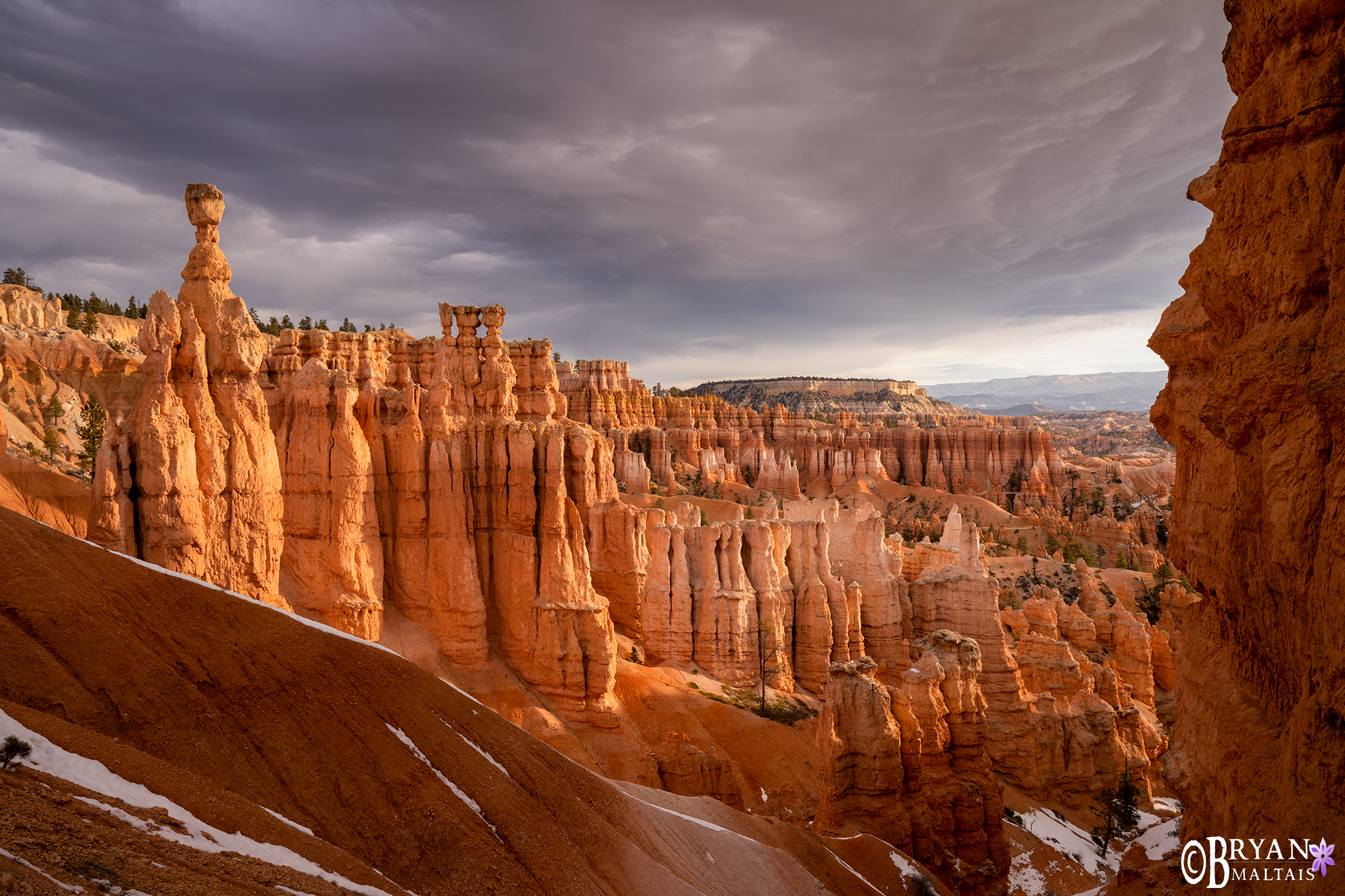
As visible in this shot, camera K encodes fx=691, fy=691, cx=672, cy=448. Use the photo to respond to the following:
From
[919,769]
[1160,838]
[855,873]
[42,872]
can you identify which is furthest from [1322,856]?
[919,769]

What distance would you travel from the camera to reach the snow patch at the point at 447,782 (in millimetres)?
11969

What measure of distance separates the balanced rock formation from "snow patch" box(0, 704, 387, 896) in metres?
9.56

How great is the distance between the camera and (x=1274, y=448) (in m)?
6.86

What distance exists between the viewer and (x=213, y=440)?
17.3m

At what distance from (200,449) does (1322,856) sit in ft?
68.3

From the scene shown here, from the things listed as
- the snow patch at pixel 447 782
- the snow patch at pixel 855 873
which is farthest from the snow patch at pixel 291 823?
the snow patch at pixel 855 873

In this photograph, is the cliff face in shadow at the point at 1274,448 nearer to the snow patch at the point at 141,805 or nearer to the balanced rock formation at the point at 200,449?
the snow patch at the point at 141,805

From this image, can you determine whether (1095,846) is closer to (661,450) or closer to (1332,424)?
(1332,424)

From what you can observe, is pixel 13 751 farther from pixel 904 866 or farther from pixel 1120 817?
pixel 1120 817

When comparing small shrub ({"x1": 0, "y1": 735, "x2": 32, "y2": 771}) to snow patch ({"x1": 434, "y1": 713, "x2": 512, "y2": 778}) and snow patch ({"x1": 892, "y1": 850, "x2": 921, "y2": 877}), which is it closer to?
snow patch ({"x1": 434, "y1": 713, "x2": 512, "y2": 778})

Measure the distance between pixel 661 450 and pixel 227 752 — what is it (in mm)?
88854

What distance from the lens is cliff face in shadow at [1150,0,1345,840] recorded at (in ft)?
20.3

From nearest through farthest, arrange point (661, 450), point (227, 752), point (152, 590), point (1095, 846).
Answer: point (227, 752) → point (152, 590) → point (1095, 846) → point (661, 450)

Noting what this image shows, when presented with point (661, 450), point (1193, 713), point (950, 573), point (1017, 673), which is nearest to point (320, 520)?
point (1193, 713)
